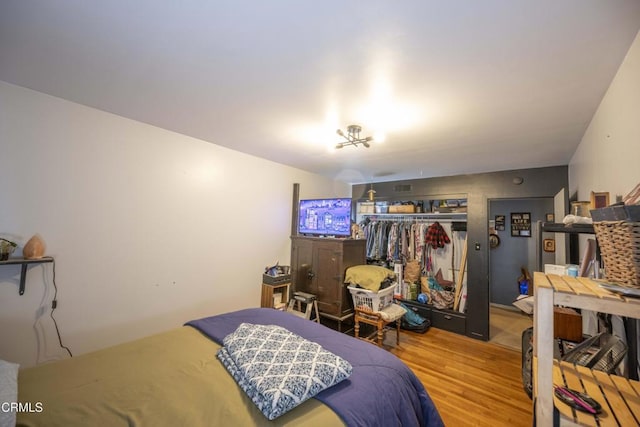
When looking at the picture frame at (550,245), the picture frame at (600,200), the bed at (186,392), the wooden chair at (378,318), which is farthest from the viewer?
the picture frame at (550,245)

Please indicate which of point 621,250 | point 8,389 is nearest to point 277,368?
point 8,389

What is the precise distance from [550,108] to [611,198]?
2.37 ft

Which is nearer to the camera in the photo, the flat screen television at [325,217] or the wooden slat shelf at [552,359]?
the wooden slat shelf at [552,359]

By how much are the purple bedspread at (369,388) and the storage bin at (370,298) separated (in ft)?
3.93

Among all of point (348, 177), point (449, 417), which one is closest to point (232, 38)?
point (449, 417)

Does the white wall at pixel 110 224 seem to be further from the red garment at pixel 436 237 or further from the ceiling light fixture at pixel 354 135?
the red garment at pixel 436 237

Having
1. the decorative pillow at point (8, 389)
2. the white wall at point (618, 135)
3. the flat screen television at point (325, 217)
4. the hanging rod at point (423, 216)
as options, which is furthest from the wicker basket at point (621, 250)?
the hanging rod at point (423, 216)

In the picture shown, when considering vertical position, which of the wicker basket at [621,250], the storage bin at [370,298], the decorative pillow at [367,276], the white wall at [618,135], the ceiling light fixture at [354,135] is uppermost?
the ceiling light fixture at [354,135]

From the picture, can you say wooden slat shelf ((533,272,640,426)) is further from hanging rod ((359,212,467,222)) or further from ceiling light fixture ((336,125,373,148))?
hanging rod ((359,212,467,222))

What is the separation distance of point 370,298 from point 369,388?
1.76 m

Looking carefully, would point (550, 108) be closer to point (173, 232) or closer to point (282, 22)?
point (282, 22)

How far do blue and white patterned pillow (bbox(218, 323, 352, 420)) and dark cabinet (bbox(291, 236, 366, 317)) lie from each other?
5.29 ft

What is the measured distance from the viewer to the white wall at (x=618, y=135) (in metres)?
1.10

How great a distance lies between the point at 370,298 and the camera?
2898mm
